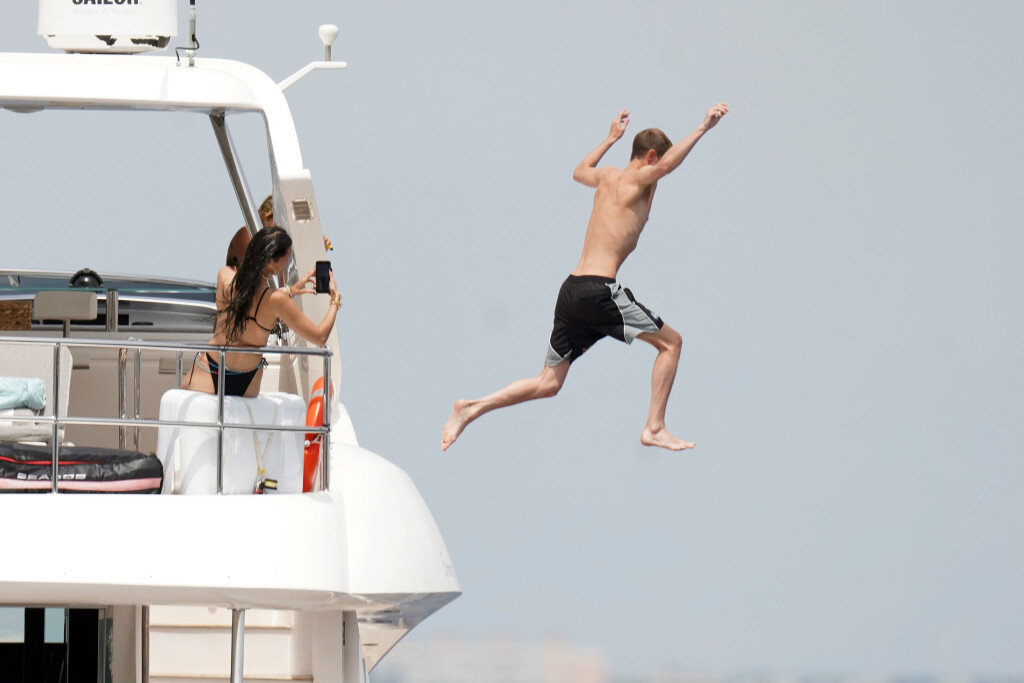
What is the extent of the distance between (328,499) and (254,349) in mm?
644

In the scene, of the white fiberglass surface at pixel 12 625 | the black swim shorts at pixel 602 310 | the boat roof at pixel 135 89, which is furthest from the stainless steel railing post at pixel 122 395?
the black swim shorts at pixel 602 310

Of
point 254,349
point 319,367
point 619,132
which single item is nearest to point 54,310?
point 319,367

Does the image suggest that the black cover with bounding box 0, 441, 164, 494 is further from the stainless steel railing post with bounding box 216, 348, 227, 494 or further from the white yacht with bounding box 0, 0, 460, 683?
the stainless steel railing post with bounding box 216, 348, 227, 494

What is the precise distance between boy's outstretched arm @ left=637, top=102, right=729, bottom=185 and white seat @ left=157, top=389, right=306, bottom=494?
250 centimetres

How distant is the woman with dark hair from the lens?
672cm

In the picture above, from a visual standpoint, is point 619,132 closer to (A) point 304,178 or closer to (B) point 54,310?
(A) point 304,178

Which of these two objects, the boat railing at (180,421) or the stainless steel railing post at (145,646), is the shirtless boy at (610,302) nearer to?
the stainless steel railing post at (145,646)

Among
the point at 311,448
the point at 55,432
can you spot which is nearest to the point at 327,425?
the point at 311,448

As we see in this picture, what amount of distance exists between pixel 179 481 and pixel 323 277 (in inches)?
44.4

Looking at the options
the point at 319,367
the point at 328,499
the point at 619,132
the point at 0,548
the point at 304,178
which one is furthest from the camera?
the point at 619,132

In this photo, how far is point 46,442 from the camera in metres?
6.70

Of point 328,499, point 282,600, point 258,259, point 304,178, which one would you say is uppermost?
point 304,178

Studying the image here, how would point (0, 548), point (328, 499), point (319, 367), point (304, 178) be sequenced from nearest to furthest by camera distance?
point (0, 548), point (328, 499), point (304, 178), point (319, 367)

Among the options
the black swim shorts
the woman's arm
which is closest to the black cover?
the woman's arm
